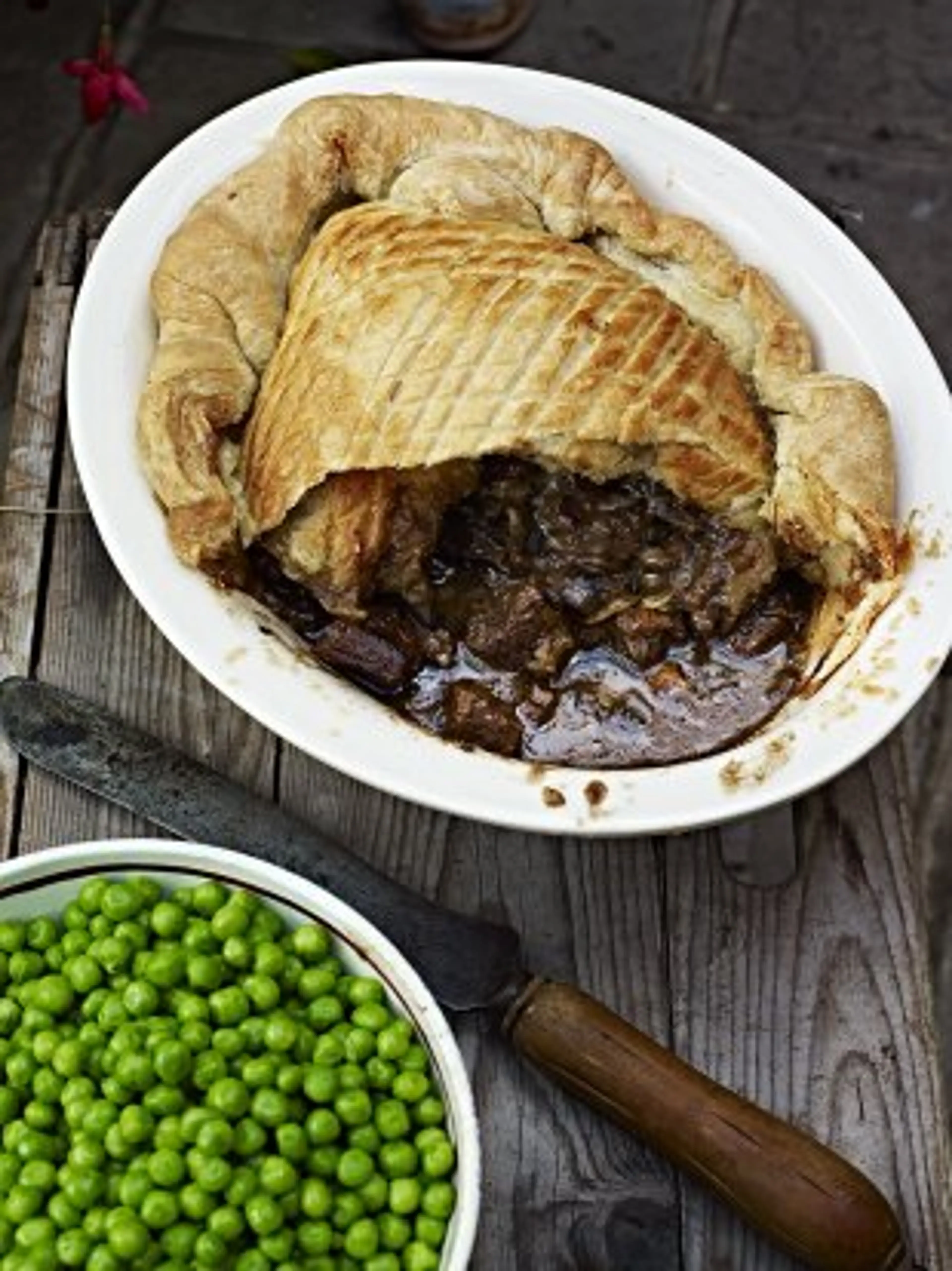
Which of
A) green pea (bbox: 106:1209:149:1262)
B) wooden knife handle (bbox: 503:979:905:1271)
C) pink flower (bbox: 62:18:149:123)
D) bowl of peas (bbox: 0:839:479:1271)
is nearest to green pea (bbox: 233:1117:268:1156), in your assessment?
bowl of peas (bbox: 0:839:479:1271)

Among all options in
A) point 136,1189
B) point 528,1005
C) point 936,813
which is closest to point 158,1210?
point 136,1189

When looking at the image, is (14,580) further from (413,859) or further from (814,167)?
(814,167)

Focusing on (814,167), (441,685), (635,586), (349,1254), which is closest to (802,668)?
(635,586)

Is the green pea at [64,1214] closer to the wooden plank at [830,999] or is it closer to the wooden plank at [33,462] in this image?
the wooden plank at [33,462]

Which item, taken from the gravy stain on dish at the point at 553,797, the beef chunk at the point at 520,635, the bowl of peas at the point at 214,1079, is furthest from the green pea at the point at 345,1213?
the beef chunk at the point at 520,635

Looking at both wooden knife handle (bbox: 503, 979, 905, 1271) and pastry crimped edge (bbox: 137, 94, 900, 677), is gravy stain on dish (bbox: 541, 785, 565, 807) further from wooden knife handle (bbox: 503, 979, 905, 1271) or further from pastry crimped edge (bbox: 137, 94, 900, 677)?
pastry crimped edge (bbox: 137, 94, 900, 677)
